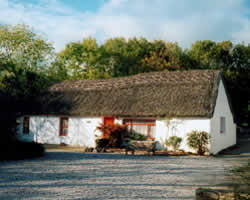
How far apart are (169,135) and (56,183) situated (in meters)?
11.3

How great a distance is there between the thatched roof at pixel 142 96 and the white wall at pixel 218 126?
1.10 meters

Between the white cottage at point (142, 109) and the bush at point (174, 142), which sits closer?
the bush at point (174, 142)

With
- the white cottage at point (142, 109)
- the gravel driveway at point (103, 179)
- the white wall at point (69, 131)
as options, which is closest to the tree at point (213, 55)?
the white cottage at point (142, 109)

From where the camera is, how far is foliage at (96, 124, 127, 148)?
19.4 metres

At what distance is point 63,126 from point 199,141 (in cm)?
1128

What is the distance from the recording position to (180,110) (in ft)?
59.8

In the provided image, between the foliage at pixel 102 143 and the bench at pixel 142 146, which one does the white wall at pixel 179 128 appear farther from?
the foliage at pixel 102 143

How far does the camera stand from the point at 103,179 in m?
9.27

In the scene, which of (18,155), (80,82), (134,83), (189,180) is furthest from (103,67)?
(189,180)

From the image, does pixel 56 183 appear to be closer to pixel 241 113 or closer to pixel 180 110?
pixel 180 110

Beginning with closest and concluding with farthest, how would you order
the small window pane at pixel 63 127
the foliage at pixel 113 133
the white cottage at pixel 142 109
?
the white cottage at pixel 142 109, the foliage at pixel 113 133, the small window pane at pixel 63 127

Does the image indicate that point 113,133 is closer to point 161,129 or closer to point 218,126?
point 161,129

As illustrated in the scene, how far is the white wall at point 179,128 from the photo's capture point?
17562 mm

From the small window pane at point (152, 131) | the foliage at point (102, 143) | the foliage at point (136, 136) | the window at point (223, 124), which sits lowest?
the foliage at point (102, 143)
